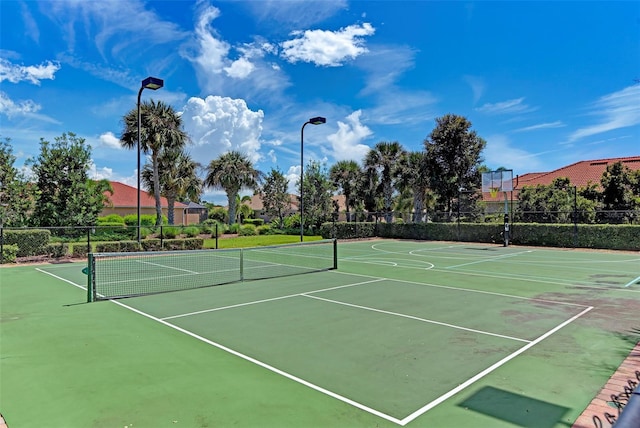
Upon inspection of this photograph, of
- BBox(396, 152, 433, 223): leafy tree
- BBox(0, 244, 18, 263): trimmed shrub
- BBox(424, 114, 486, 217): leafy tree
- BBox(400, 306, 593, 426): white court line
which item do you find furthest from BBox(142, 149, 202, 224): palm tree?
BBox(400, 306, 593, 426): white court line

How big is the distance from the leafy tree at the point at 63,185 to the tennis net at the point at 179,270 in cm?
563

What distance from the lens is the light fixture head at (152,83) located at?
553 inches

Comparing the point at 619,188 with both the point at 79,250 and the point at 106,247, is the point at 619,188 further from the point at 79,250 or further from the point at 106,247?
the point at 79,250

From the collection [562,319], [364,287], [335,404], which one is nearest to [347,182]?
[364,287]

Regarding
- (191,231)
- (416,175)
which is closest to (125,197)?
(191,231)

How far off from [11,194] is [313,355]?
2025 centimetres

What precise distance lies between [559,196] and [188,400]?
3043 centimetres

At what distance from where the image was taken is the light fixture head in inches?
553

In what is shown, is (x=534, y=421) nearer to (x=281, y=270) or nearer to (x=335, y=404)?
(x=335, y=404)

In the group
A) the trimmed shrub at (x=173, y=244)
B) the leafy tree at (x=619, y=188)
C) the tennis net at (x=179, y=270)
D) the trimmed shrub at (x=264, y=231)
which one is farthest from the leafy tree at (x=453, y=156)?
the trimmed shrub at (x=173, y=244)

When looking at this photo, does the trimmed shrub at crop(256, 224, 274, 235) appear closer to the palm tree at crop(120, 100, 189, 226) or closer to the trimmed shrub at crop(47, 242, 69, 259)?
the palm tree at crop(120, 100, 189, 226)

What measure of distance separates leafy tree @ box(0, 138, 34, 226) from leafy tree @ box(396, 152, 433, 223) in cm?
2629

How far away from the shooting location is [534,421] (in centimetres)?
368

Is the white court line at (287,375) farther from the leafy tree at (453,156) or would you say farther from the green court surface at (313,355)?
the leafy tree at (453,156)
